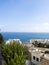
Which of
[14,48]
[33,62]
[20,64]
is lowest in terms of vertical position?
[33,62]

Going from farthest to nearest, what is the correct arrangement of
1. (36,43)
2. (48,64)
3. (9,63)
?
(36,43) < (48,64) < (9,63)

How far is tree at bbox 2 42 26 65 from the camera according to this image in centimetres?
1767

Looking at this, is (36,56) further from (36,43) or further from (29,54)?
(36,43)

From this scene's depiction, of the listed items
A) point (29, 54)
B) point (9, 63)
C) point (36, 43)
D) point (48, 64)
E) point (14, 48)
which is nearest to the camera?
point (9, 63)

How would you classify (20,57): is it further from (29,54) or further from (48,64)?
(29,54)

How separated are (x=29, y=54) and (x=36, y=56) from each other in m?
2.11

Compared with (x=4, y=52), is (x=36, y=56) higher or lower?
lower

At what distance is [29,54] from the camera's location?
93.0 ft

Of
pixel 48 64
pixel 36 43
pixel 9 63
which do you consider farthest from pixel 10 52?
pixel 36 43

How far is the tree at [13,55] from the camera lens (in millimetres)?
17666

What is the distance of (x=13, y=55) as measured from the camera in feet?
63.5

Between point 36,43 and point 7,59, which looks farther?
point 36,43

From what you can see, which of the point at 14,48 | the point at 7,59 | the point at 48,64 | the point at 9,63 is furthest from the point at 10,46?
the point at 48,64

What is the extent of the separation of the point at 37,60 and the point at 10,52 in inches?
311
